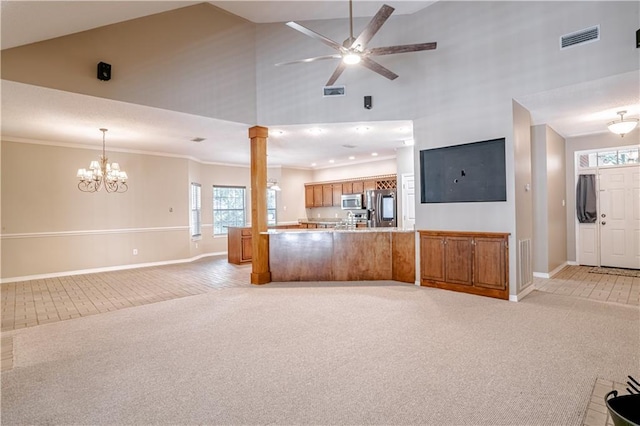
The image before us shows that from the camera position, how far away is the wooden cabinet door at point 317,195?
35.0 feet

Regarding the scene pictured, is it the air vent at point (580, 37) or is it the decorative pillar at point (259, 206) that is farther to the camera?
the decorative pillar at point (259, 206)

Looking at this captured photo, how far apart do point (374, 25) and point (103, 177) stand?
616cm

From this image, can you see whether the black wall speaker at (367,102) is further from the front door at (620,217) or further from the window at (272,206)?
the window at (272,206)

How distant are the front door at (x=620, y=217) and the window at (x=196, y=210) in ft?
30.4

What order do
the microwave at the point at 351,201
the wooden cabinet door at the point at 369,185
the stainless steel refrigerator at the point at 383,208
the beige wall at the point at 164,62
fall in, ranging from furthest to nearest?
the microwave at the point at 351,201
the wooden cabinet door at the point at 369,185
the stainless steel refrigerator at the point at 383,208
the beige wall at the point at 164,62

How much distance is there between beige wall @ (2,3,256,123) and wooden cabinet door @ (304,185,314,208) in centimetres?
544

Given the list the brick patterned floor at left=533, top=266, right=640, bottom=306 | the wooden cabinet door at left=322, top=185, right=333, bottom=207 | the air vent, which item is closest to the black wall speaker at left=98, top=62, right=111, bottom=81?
the air vent

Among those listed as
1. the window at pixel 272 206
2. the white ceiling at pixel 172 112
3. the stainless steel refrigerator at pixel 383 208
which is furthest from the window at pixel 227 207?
the stainless steel refrigerator at pixel 383 208

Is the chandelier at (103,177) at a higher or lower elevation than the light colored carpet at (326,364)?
higher

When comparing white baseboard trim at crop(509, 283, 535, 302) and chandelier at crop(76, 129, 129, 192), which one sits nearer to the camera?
white baseboard trim at crop(509, 283, 535, 302)

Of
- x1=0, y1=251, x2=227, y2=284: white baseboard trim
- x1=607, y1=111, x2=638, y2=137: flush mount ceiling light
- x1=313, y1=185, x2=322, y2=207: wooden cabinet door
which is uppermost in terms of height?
x1=607, y1=111, x2=638, y2=137: flush mount ceiling light

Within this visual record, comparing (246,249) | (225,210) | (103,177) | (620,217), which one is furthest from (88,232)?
(620,217)

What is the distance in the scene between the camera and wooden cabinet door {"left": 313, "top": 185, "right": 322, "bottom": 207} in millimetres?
10656

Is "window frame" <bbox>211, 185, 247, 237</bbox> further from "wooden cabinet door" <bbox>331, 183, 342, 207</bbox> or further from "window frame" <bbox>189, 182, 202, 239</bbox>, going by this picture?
"wooden cabinet door" <bbox>331, 183, 342, 207</bbox>
